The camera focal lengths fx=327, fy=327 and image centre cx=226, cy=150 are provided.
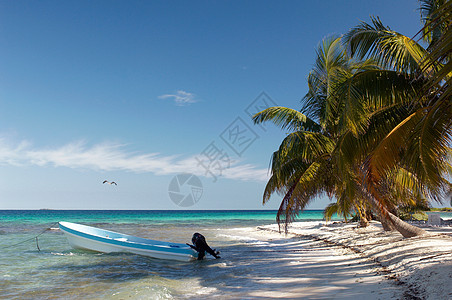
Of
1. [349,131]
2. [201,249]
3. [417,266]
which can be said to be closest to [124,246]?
[201,249]

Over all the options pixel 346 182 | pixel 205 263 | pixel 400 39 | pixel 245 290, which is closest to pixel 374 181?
pixel 346 182

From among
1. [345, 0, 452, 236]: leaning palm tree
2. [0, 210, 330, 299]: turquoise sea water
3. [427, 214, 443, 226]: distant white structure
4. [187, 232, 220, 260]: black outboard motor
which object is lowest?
[0, 210, 330, 299]: turquoise sea water

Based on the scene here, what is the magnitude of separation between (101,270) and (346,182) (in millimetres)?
7742

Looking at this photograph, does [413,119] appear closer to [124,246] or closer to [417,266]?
[417,266]

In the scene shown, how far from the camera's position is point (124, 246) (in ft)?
42.5

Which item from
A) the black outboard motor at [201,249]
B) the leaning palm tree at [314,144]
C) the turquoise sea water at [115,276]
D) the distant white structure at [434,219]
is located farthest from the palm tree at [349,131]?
the distant white structure at [434,219]

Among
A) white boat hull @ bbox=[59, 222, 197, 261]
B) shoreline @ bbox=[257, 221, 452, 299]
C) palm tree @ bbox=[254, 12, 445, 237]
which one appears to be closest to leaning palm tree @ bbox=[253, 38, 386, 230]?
Answer: palm tree @ bbox=[254, 12, 445, 237]

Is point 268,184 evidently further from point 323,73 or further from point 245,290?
point 245,290

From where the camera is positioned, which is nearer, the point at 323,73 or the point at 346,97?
the point at 346,97

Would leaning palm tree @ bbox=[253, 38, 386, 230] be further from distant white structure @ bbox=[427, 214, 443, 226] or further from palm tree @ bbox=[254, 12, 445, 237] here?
distant white structure @ bbox=[427, 214, 443, 226]

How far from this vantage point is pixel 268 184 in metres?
12.7

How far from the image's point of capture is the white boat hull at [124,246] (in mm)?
12156

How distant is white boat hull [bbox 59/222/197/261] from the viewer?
39.9ft

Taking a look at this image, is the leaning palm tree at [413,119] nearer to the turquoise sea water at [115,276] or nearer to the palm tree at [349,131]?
the palm tree at [349,131]
